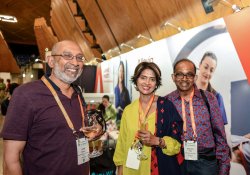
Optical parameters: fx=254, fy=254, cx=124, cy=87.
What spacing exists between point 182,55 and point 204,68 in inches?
19.3

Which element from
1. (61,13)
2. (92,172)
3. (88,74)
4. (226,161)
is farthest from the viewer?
(61,13)

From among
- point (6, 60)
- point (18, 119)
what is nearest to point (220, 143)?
point (18, 119)

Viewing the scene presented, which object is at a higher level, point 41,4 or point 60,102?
point 41,4

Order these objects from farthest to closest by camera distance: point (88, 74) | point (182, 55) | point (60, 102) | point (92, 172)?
point (88, 74)
point (182, 55)
point (92, 172)
point (60, 102)

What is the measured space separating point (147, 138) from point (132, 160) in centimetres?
30

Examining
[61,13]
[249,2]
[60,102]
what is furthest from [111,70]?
[61,13]

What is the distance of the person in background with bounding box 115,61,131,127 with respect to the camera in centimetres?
497

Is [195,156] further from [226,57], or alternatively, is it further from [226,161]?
[226,57]

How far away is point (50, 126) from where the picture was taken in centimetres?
158

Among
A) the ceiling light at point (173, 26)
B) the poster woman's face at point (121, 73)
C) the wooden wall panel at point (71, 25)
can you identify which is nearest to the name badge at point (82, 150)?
the ceiling light at point (173, 26)

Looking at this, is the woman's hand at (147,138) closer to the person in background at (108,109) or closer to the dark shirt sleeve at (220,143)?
the dark shirt sleeve at (220,143)

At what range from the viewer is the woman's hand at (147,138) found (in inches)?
68.8

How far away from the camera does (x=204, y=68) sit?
285cm

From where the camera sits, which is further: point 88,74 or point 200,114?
point 88,74
